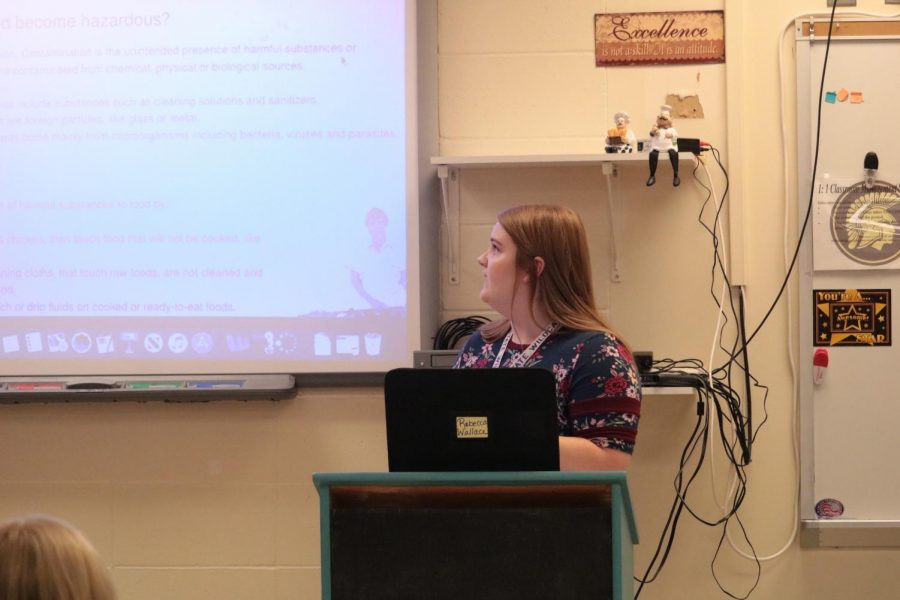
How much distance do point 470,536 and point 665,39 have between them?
1978mm

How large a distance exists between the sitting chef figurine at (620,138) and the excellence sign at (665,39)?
23cm

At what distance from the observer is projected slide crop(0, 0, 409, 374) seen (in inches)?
112

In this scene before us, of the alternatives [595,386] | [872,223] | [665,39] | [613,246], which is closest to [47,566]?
[595,386]

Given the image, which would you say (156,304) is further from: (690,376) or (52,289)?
(690,376)

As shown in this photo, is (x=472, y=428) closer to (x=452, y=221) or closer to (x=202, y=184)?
(x=452, y=221)

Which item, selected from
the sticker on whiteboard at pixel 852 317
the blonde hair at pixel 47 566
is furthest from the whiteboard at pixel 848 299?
the blonde hair at pixel 47 566

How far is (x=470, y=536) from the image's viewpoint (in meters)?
1.26

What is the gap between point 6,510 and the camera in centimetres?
296

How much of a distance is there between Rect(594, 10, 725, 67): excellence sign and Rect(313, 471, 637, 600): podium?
1.86 m

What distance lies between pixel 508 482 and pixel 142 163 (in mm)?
2050

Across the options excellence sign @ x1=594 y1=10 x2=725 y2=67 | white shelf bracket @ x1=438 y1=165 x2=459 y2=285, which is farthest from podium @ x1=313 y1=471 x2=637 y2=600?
excellence sign @ x1=594 y1=10 x2=725 y2=67

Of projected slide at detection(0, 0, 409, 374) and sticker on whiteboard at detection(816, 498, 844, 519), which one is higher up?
projected slide at detection(0, 0, 409, 374)

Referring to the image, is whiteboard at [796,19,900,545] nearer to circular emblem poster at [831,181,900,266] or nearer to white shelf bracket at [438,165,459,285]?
circular emblem poster at [831,181,900,266]

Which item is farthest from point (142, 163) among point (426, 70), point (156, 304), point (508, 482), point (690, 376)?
point (508, 482)
